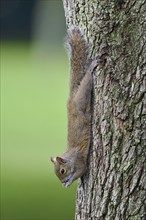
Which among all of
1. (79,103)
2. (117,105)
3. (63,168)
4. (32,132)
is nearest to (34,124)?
(32,132)

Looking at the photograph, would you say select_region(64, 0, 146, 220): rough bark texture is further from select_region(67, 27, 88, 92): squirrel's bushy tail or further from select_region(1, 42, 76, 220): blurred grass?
select_region(1, 42, 76, 220): blurred grass

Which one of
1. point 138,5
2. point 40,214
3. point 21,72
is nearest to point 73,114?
point 138,5

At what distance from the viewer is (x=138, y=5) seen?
9.68 feet

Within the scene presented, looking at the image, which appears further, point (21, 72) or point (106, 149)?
point (21, 72)

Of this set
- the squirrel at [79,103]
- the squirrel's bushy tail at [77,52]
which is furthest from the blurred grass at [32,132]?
the squirrel's bushy tail at [77,52]

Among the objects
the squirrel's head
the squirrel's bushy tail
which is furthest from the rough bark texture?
the squirrel's head

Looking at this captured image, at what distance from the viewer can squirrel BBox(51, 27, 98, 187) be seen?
3.19m

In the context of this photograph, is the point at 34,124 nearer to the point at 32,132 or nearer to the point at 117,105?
the point at 32,132

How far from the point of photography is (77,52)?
10.7 feet

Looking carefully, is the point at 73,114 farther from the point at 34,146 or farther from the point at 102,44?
the point at 34,146

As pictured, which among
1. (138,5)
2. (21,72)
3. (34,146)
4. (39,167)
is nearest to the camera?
(138,5)

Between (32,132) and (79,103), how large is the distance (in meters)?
9.49

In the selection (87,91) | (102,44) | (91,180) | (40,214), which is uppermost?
(102,44)

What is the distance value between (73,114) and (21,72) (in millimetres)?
13933
